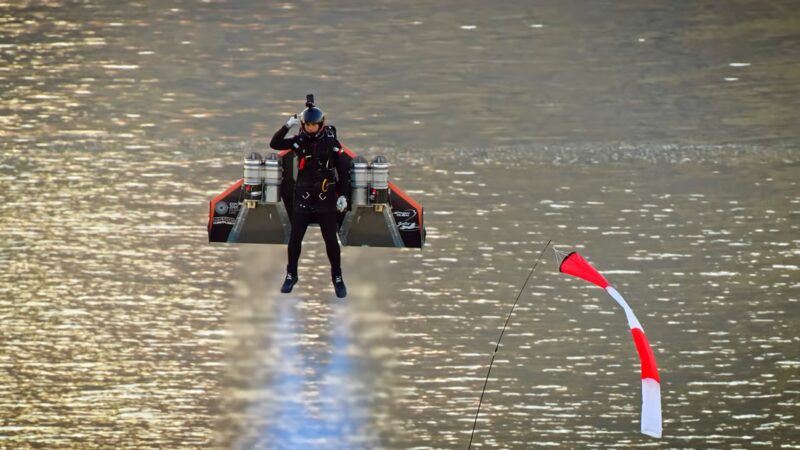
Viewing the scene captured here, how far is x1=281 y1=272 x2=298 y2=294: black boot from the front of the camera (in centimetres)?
1519

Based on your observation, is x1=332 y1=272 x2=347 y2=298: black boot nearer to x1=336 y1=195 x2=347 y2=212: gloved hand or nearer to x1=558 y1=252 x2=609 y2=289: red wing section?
x1=336 y1=195 x2=347 y2=212: gloved hand

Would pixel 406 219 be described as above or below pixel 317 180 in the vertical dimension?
below

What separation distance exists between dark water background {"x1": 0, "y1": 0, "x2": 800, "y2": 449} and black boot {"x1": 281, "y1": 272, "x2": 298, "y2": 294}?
0.28 meters

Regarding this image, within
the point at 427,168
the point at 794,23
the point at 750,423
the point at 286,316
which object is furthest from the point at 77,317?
the point at 794,23

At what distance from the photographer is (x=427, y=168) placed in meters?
17.8

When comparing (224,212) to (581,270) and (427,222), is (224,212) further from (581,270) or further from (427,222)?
(581,270)

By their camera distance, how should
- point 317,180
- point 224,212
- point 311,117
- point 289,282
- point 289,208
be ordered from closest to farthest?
1. point 311,117
2. point 317,180
3. point 289,208
4. point 224,212
5. point 289,282

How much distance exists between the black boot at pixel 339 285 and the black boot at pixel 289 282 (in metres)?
0.30

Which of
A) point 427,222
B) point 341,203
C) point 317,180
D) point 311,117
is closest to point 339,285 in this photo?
point 341,203

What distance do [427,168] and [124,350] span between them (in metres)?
3.89

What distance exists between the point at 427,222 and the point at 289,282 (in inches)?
78.0

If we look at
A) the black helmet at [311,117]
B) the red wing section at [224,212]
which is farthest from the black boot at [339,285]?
the black helmet at [311,117]

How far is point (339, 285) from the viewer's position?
15133 mm

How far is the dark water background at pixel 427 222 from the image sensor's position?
1438 cm
